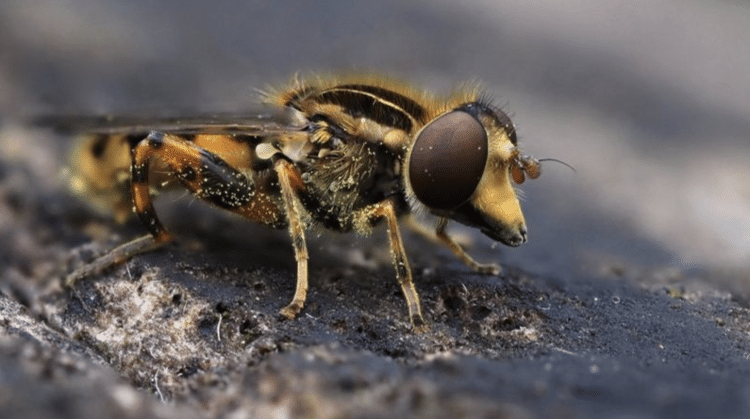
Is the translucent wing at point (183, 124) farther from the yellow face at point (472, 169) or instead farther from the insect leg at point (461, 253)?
the insect leg at point (461, 253)

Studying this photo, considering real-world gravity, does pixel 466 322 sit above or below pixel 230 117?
below

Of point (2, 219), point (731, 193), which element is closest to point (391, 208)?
point (2, 219)

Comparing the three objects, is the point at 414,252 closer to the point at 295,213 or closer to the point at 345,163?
the point at 345,163

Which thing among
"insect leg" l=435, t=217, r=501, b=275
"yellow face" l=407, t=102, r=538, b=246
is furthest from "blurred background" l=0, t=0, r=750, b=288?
"yellow face" l=407, t=102, r=538, b=246

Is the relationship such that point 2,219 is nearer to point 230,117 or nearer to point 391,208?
point 230,117

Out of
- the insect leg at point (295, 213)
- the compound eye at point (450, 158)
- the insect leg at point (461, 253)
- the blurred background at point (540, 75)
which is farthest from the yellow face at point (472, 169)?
the blurred background at point (540, 75)

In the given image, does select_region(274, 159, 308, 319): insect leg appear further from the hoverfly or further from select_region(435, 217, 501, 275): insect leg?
select_region(435, 217, 501, 275): insect leg

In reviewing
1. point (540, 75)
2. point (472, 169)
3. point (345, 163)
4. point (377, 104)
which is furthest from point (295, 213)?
point (540, 75)
